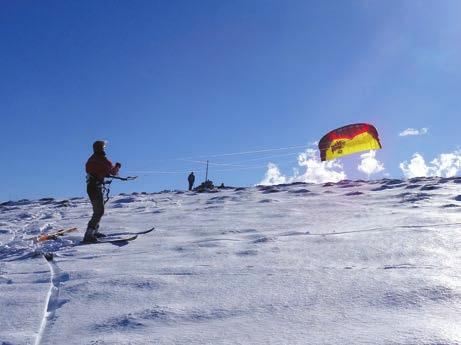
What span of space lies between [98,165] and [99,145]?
37 centimetres

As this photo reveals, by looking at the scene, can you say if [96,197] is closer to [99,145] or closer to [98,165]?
[98,165]

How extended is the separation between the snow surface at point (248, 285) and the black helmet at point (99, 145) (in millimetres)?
1749

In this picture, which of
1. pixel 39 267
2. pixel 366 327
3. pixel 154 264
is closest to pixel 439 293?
pixel 366 327

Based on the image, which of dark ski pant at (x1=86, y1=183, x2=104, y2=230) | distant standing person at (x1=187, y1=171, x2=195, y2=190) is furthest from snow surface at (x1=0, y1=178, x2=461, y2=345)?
distant standing person at (x1=187, y1=171, x2=195, y2=190)

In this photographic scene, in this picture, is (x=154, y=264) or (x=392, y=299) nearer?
(x=392, y=299)

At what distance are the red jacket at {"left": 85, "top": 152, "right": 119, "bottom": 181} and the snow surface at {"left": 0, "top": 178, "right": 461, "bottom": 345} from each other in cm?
131

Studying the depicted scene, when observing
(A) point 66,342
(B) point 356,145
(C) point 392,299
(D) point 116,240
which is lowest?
(A) point 66,342

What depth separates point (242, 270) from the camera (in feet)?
18.6

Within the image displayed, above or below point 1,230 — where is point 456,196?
above

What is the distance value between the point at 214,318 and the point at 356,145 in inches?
894

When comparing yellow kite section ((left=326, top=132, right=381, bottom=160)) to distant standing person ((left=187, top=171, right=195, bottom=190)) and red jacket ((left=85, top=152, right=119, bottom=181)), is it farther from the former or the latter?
red jacket ((left=85, top=152, right=119, bottom=181))

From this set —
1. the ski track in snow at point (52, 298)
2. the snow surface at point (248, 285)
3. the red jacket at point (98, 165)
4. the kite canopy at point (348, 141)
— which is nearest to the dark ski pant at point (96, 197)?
the red jacket at point (98, 165)

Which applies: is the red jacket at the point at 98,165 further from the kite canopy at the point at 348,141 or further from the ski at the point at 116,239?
the kite canopy at the point at 348,141

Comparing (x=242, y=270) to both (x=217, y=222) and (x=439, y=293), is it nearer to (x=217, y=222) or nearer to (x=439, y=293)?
(x=439, y=293)
